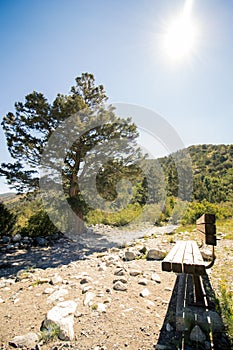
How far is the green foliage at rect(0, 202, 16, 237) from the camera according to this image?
7832 millimetres

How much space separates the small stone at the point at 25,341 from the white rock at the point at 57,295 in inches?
28.6

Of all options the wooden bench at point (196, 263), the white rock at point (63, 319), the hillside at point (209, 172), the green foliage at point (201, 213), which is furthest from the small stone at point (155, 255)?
the hillside at point (209, 172)

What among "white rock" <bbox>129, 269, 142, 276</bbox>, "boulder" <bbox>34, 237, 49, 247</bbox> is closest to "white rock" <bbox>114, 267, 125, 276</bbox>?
"white rock" <bbox>129, 269, 142, 276</bbox>

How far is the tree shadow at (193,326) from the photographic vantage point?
68.4 inches

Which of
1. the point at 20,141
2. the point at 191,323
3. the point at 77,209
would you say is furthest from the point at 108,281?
the point at 20,141

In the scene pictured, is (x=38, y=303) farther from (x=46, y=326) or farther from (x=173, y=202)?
(x=173, y=202)

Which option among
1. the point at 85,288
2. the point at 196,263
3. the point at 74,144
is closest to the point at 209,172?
the point at 74,144

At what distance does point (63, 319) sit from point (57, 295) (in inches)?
32.7

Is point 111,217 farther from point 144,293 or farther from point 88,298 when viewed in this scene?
point 88,298

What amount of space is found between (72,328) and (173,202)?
13932mm

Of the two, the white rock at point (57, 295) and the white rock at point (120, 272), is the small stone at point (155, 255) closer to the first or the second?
the white rock at point (120, 272)

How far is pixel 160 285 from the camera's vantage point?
3.10 m

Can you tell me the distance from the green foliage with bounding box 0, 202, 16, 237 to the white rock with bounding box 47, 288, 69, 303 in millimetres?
6134

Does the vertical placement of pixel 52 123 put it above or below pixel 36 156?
above
